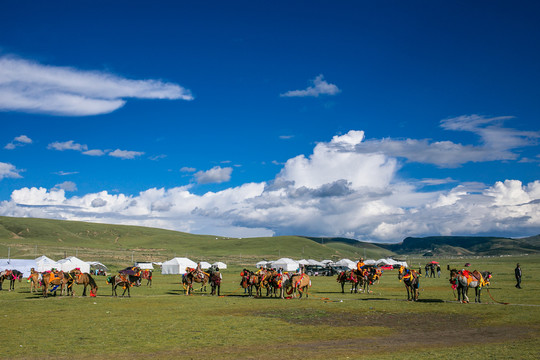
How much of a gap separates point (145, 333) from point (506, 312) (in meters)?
18.1

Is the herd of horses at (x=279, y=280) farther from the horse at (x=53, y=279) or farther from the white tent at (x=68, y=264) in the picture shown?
the white tent at (x=68, y=264)

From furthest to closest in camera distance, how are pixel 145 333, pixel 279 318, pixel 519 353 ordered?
pixel 279 318 < pixel 145 333 < pixel 519 353

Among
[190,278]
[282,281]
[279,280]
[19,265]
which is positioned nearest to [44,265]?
[19,265]

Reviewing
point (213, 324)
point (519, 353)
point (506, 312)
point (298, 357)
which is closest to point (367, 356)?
point (298, 357)

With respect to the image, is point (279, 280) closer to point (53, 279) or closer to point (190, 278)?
point (190, 278)

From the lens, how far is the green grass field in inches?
592

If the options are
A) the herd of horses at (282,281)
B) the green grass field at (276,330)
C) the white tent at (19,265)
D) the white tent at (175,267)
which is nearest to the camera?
the green grass field at (276,330)

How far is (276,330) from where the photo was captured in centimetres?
1967

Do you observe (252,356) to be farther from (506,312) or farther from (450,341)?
(506,312)

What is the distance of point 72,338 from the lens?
58.2 ft

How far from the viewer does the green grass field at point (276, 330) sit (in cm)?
1504

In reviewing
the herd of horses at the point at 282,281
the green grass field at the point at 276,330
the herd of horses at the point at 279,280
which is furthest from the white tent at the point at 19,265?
the herd of horses at the point at 282,281

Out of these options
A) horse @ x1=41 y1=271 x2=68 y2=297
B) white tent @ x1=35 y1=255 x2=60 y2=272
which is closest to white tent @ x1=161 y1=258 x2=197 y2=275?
white tent @ x1=35 y1=255 x2=60 y2=272

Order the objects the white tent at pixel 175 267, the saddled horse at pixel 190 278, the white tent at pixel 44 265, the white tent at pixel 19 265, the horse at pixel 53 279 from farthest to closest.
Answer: the white tent at pixel 175 267, the white tent at pixel 44 265, the white tent at pixel 19 265, the saddled horse at pixel 190 278, the horse at pixel 53 279
